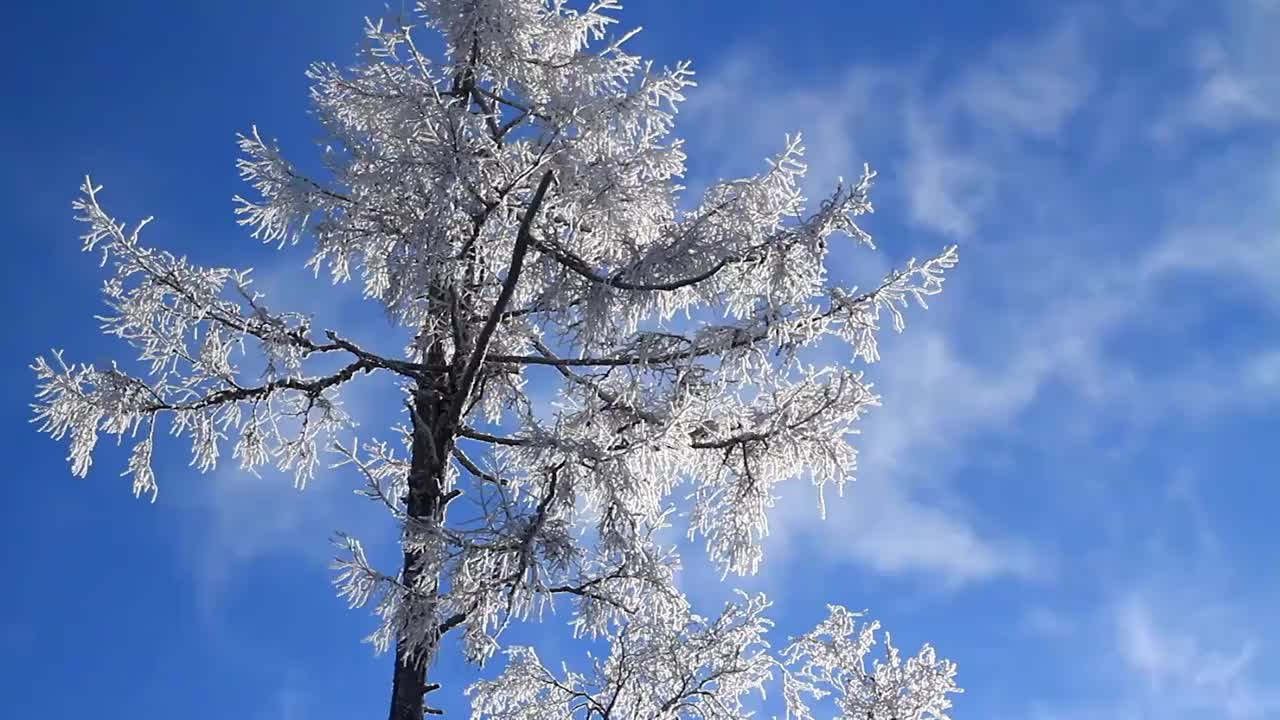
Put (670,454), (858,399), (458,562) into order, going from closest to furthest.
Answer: (458,562) < (858,399) < (670,454)

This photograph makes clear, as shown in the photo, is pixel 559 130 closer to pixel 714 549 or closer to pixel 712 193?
pixel 712 193

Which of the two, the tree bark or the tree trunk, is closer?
the tree bark

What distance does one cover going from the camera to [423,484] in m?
8.69

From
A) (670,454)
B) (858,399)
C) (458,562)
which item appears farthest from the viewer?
(670,454)

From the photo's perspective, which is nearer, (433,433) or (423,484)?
(423,484)

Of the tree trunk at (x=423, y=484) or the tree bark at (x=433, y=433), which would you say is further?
the tree trunk at (x=423, y=484)

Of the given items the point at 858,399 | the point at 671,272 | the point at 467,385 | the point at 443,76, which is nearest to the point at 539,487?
the point at 467,385

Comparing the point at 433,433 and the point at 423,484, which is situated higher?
the point at 433,433

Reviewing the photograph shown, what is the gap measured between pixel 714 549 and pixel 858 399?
1.66 meters

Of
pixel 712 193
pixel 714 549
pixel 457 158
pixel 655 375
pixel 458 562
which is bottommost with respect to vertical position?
pixel 458 562

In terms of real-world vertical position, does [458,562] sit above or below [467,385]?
below

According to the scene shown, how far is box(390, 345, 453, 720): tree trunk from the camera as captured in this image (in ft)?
26.2

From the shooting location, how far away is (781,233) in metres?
7.76

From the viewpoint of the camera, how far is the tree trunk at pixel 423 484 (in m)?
7.97
